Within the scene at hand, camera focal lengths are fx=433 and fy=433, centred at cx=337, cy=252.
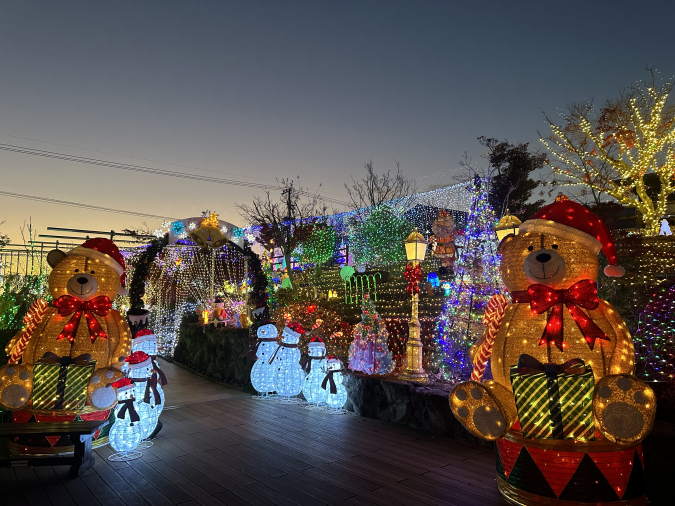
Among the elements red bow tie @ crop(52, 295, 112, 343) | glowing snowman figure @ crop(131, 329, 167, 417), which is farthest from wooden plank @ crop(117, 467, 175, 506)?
red bow tie @ crop(52, 295, 112, 343)

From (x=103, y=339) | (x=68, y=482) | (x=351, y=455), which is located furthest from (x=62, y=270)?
(x=351, y=455)

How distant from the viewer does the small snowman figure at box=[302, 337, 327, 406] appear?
21.2 feet

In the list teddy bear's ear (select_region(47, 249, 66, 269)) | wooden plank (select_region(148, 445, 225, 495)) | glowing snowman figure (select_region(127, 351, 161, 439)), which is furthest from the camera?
glowing snowman figure (select_region(127, 351, 161, 439))

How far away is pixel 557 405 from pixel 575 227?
129 centimetres

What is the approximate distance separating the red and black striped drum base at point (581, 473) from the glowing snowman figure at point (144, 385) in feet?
12.4

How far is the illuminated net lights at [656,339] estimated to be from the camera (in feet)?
15.8

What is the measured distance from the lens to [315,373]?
649 cm

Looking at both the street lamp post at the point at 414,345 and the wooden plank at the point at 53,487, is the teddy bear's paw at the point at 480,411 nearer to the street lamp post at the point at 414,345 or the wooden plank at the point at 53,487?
the wooden plank at the point at 53,487

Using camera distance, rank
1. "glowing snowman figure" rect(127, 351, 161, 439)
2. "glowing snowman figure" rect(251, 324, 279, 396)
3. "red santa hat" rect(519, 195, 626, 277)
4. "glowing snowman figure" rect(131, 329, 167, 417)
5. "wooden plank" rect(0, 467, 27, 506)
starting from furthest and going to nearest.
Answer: "glowing snowman figure" rect(251, 324, 279, 396)
"glowing snowman figure" rect(131, 329, 167, 417)
"glowing snowman figure" rect(127, 351, 161, 439)
"wooden plank" rect(0, 467, 27, 506)
"red santa hat" rect(519, 195, 626, 277)

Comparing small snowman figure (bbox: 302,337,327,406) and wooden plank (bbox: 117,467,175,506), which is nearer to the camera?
wooden plank (bbox: 117,467,175,506)

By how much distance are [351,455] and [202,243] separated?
5778 mm

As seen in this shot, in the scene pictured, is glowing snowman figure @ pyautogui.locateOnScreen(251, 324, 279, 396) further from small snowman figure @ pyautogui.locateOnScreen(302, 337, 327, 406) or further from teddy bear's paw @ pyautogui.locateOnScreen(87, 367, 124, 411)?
teddy bear's paw @ pyautogui.locateOnScreen(87, 367, 124, 411)

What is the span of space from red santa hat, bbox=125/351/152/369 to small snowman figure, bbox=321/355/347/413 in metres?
2.49

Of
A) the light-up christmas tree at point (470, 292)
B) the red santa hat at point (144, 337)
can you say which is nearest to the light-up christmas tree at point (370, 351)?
the light-up christmas tree at point (470, 292)
